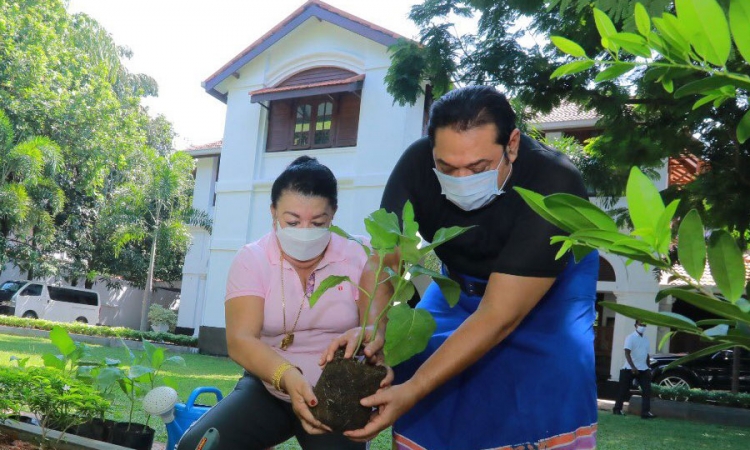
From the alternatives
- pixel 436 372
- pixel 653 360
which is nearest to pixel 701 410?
pixel 653 360

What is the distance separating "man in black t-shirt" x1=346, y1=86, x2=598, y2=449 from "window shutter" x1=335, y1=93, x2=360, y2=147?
1647 centimetres

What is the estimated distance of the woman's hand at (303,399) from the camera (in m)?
2.24

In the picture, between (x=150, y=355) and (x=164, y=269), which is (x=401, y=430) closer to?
(x=150, y=355)

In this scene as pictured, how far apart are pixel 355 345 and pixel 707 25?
1761 millimetres

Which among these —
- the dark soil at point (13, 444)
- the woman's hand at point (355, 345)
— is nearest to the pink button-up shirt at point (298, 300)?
the woman's hand at point (355, 345)

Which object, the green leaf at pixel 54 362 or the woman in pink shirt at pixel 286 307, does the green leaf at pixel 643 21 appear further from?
the green leaf at pixel 54 362

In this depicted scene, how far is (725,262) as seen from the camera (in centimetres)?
63

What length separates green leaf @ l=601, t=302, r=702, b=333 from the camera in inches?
26.7

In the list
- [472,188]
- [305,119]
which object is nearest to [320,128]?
[305,119]

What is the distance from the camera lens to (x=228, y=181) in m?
20.8

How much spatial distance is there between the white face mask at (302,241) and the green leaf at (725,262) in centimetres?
222

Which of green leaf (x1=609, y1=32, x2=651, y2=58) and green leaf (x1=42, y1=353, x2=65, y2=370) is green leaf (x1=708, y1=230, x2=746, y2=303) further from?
green leaf (x1=42, y1=353, x2=65, y2=370)

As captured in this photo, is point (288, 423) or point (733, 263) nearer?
point (733, 263)

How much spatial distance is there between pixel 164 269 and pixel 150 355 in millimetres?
27885
